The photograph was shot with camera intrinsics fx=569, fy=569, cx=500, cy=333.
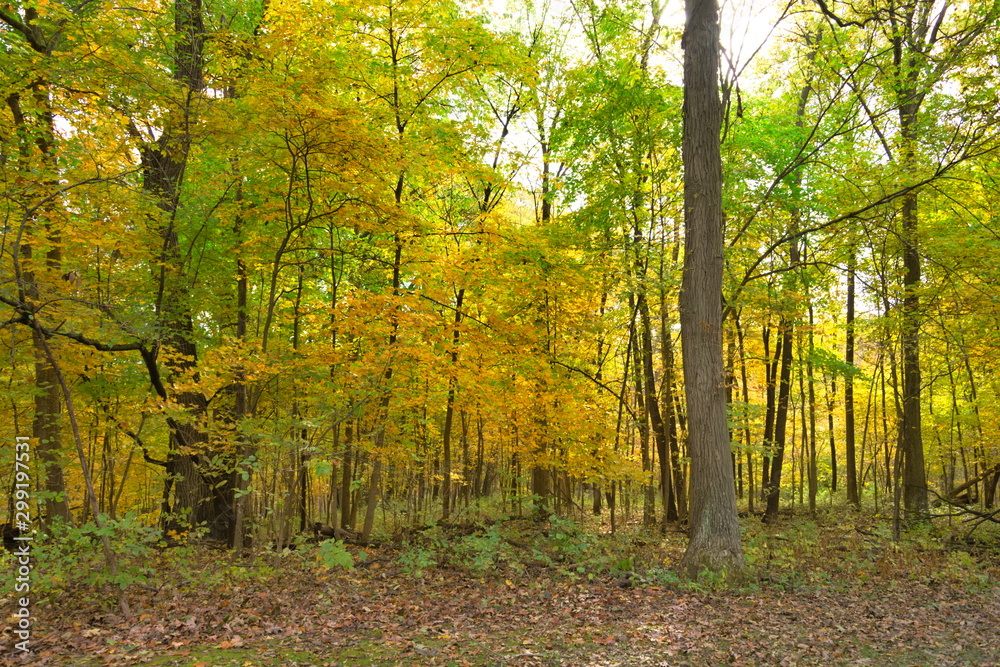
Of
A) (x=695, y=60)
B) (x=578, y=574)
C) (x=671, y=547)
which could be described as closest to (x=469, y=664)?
(x=578, y=574)

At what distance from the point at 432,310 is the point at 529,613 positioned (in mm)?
4749

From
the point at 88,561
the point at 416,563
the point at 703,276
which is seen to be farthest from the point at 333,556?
the point at 703,276

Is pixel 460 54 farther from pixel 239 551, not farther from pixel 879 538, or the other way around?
pixel 879 538

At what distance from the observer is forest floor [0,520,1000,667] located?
4879mm

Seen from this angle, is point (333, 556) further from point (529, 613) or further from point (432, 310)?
point (432, 310)

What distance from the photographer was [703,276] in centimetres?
827

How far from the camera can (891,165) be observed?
10.5 m

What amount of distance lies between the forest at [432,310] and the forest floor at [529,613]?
0.06 m

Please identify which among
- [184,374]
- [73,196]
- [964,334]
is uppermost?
[73,196]

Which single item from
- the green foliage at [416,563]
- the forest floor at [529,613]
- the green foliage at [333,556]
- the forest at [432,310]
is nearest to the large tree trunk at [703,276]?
the forest at [432,310]

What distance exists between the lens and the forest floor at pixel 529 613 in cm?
488

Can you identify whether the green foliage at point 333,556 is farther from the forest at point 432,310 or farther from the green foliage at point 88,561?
the green foliage at point 88,561

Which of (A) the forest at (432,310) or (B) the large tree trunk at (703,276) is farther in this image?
(B) the large tree trunk at (703,276)

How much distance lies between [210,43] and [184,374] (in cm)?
474
